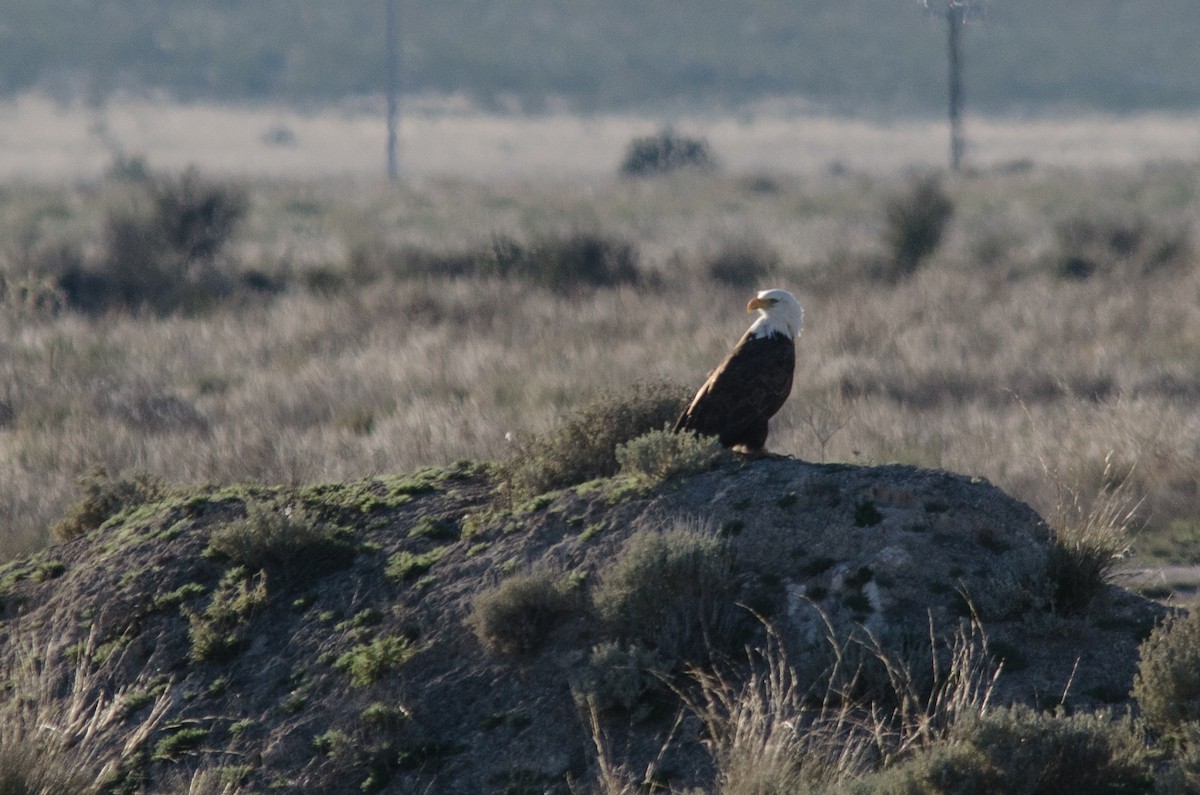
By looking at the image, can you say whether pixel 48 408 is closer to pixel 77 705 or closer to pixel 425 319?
pixel 425 319

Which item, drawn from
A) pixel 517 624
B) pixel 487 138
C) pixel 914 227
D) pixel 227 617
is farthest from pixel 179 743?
pixel 487 138

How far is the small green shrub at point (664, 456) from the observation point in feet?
20.1

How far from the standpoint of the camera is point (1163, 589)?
26.1ft

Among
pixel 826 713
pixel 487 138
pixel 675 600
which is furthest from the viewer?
pixel 487 138

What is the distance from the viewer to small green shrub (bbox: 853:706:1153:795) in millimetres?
4297

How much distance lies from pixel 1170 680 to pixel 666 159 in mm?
45464

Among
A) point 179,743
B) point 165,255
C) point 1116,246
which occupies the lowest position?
point 179,743

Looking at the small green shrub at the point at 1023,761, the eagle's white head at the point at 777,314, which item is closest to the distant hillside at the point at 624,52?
the eagle's white head at the point at 777,314

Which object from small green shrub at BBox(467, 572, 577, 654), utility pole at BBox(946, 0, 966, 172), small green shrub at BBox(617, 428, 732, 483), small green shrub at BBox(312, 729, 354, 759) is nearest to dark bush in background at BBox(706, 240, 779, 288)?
small green shrub at BBox(617, 428, 732, 483)

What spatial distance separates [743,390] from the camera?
6555mm

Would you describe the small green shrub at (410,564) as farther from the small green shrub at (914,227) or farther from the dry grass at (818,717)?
the small green shrub at (914,227)

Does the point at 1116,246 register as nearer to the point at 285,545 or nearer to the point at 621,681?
the point at 285,545

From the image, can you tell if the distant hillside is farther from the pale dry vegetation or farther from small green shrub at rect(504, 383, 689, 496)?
small green shrub at rect(504, 383, 689, 496)

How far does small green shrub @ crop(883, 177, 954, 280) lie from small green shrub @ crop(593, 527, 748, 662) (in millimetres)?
17819
